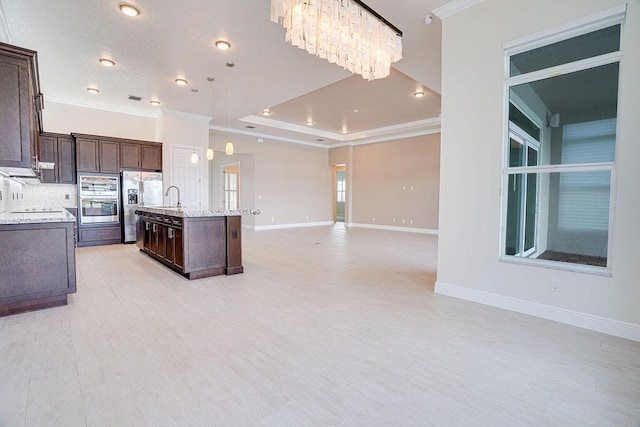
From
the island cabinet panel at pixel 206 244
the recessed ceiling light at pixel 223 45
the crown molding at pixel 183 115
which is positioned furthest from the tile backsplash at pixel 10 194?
the recessed ceiling light at pixel 223 45

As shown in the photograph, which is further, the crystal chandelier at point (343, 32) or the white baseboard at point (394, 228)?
the white baseboard at point (394, 228)

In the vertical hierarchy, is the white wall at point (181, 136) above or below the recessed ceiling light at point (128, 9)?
below

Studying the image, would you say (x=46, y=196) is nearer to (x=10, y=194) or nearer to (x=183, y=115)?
(x=10, y=194)

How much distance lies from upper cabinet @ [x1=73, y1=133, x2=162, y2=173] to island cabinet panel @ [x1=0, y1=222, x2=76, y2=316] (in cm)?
420

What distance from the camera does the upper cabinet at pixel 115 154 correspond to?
6512 mm

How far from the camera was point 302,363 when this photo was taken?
83.2 inches

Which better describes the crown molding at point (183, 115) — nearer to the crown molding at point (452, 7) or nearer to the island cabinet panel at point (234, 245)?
the island cabinet panel at point (234, 245)

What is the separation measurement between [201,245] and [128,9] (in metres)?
2.89

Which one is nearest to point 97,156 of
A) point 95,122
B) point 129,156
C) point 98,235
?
point 129,156

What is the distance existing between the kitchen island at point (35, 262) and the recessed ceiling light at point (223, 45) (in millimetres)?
2858

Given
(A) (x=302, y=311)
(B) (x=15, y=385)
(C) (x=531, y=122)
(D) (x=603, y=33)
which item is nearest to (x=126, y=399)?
(B) (x=15, y=385)

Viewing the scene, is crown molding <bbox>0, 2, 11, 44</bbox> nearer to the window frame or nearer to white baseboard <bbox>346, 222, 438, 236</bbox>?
the window frame

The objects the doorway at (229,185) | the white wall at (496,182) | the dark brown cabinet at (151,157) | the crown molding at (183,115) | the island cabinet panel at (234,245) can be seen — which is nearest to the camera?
the white wall at (496,182)

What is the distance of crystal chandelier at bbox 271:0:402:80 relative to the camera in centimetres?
270
